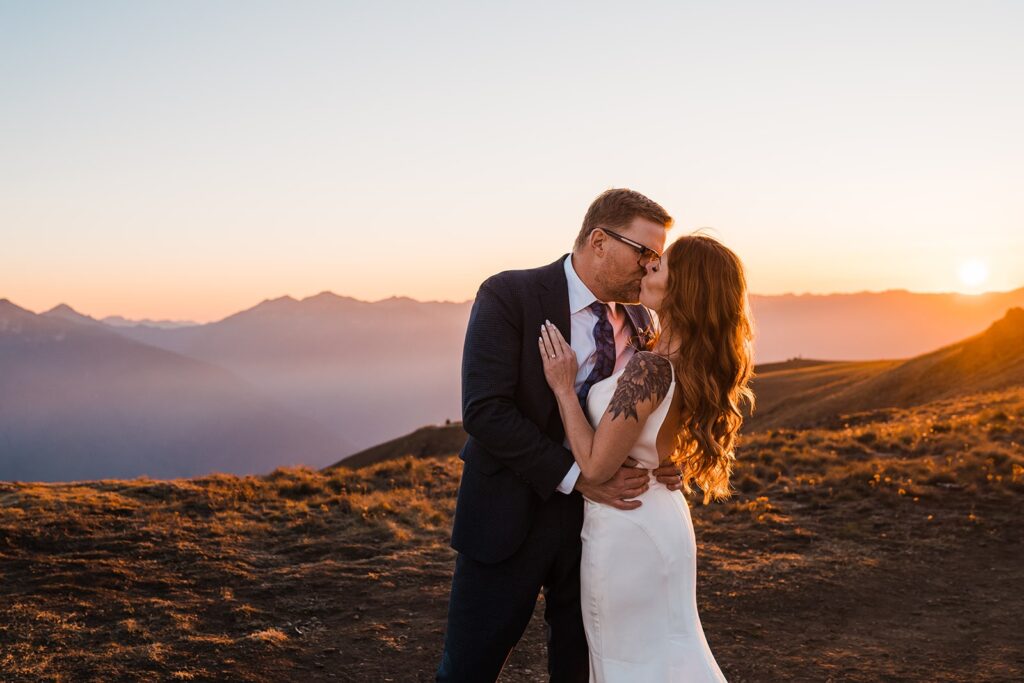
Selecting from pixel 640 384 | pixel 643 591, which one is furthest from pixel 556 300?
pixel 643 591

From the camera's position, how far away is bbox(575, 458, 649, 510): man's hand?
3.13 meters

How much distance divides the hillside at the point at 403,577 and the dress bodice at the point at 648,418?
124 inches

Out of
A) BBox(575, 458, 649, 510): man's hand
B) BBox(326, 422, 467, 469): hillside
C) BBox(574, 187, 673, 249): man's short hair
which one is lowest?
BBox(326, 422, 467, 469): hillside

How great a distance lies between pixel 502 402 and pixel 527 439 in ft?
0.61

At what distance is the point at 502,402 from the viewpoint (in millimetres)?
3174

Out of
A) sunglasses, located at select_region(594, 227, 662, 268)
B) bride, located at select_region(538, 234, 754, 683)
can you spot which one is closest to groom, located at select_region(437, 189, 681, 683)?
sunglasses, located at select_region(594, 227, 662, 268)

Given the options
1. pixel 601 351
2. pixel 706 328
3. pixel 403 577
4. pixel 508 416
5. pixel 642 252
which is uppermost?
pixel 642 252

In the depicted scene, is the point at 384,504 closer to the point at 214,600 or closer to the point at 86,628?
the point at 214,600

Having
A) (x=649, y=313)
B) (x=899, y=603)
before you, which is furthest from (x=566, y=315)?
(x=899, y=603)

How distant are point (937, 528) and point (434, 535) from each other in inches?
236

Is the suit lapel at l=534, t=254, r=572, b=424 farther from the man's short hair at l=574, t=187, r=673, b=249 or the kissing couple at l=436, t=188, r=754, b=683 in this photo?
the man's short hair at l=574, t=187, r=673, b=249

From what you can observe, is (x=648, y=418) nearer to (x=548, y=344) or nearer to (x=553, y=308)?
(x=548, y=344)

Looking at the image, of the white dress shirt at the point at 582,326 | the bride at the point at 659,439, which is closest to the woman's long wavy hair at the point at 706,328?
the bride at the point at 659,439

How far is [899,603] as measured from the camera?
6.93 metres
